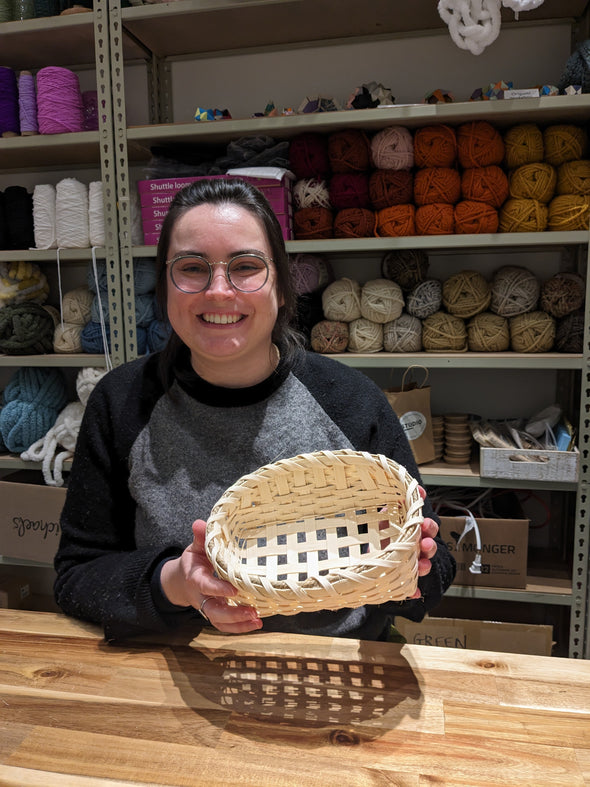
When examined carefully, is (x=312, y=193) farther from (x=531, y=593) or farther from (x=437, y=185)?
(x=531, y=593)

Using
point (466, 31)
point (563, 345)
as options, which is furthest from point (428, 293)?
point (466, 31)

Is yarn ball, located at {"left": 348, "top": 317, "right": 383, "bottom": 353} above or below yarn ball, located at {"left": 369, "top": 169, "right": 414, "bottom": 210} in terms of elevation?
below

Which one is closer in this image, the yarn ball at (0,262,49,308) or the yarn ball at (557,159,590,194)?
the yarn ball at (557,159,590,194)

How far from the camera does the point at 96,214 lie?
2.06 m

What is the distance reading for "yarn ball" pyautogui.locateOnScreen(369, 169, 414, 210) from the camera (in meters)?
1.92

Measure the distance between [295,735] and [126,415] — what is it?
25.4 inches

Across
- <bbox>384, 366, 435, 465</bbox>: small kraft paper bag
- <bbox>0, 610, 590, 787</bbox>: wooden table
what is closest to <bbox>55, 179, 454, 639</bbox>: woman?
<bbox>0, 610, 590, 787</bbox>: wooden table

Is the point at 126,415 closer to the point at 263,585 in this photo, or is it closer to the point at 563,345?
the point at 263,585

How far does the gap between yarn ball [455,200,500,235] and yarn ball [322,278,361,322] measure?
382mm

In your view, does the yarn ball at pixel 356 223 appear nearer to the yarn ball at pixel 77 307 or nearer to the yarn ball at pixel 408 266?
the yarn ball at pixel 408 266

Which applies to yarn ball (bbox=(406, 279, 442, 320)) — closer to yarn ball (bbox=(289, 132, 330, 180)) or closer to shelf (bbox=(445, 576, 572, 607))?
yarn ball (bbox=(289, 132, 330, 180))

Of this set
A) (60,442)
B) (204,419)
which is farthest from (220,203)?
(60,442)

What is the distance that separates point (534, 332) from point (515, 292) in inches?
5.4

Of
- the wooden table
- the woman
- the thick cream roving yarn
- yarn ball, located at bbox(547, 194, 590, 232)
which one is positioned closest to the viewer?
the wooden table
